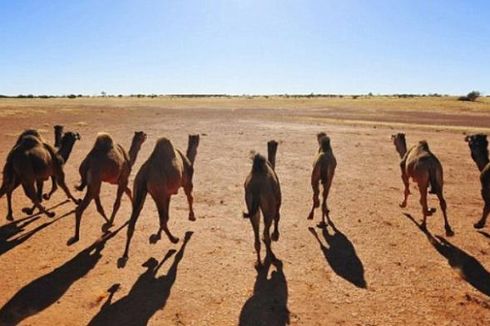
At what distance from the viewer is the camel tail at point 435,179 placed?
9.50 meters

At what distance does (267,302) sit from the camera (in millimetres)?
6492

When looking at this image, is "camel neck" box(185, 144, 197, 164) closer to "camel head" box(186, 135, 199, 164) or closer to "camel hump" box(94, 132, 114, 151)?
"camel head" box(186, 135, 199, 164)

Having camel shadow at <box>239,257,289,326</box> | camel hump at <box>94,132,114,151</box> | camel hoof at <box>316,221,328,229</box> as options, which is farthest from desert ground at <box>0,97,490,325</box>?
camel hump at <box>94,132,114,151</box>

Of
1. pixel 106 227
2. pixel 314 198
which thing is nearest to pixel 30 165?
pixel 106 227

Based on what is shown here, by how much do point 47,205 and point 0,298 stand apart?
5.23 m

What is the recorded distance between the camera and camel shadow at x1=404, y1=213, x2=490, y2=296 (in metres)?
7.13

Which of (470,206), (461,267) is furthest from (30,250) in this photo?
(470,206)

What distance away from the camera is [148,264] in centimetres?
778

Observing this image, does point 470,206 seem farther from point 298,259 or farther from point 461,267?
point 298,259

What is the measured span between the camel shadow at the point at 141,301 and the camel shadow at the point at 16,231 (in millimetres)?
3021

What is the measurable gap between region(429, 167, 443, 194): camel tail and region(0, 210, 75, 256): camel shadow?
8667 mm

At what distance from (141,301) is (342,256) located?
12.8ft

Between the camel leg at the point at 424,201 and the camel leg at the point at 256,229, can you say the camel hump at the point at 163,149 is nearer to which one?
the camel leg at the point at 256,229

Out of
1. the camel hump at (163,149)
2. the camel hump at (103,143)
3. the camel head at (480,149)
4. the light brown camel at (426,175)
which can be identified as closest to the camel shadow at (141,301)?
the camel hump at (163,149)
